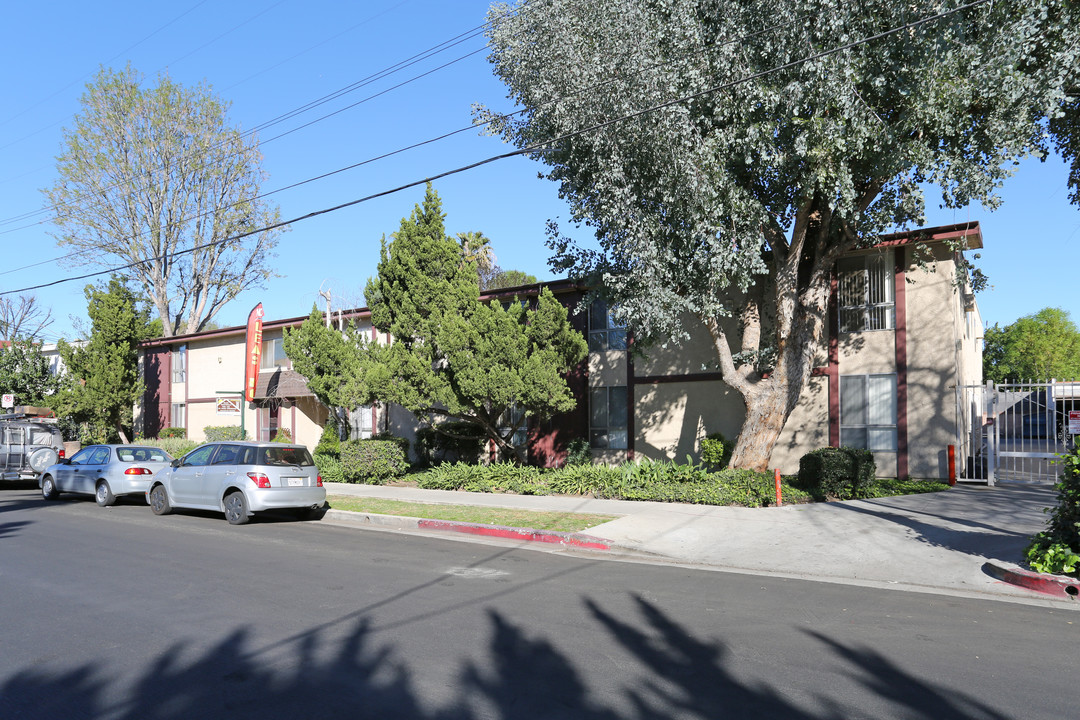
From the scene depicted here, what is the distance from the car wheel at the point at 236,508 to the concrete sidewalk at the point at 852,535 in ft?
6.02

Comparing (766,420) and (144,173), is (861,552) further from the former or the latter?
(144,173)

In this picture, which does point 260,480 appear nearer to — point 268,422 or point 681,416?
point 681,416

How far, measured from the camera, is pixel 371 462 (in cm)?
2039

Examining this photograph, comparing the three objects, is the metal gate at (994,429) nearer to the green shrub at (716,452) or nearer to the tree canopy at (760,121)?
the tree canopy at (760,121)

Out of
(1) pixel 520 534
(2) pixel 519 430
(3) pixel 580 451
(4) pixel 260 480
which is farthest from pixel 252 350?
(1) pixel 520 534

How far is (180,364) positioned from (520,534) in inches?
1163

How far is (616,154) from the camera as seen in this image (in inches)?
550

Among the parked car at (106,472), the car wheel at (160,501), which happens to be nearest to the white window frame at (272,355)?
the parked car at (106,472)

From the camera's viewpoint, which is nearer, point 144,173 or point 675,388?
point 675,388

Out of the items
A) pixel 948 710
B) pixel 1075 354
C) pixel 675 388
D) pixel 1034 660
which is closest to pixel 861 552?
pixel 1034 660

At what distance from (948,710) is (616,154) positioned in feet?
36.8

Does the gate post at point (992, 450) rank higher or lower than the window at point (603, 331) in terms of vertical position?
lower

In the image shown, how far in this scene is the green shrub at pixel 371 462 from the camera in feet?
67.0

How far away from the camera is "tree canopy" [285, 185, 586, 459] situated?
57.0 ft
